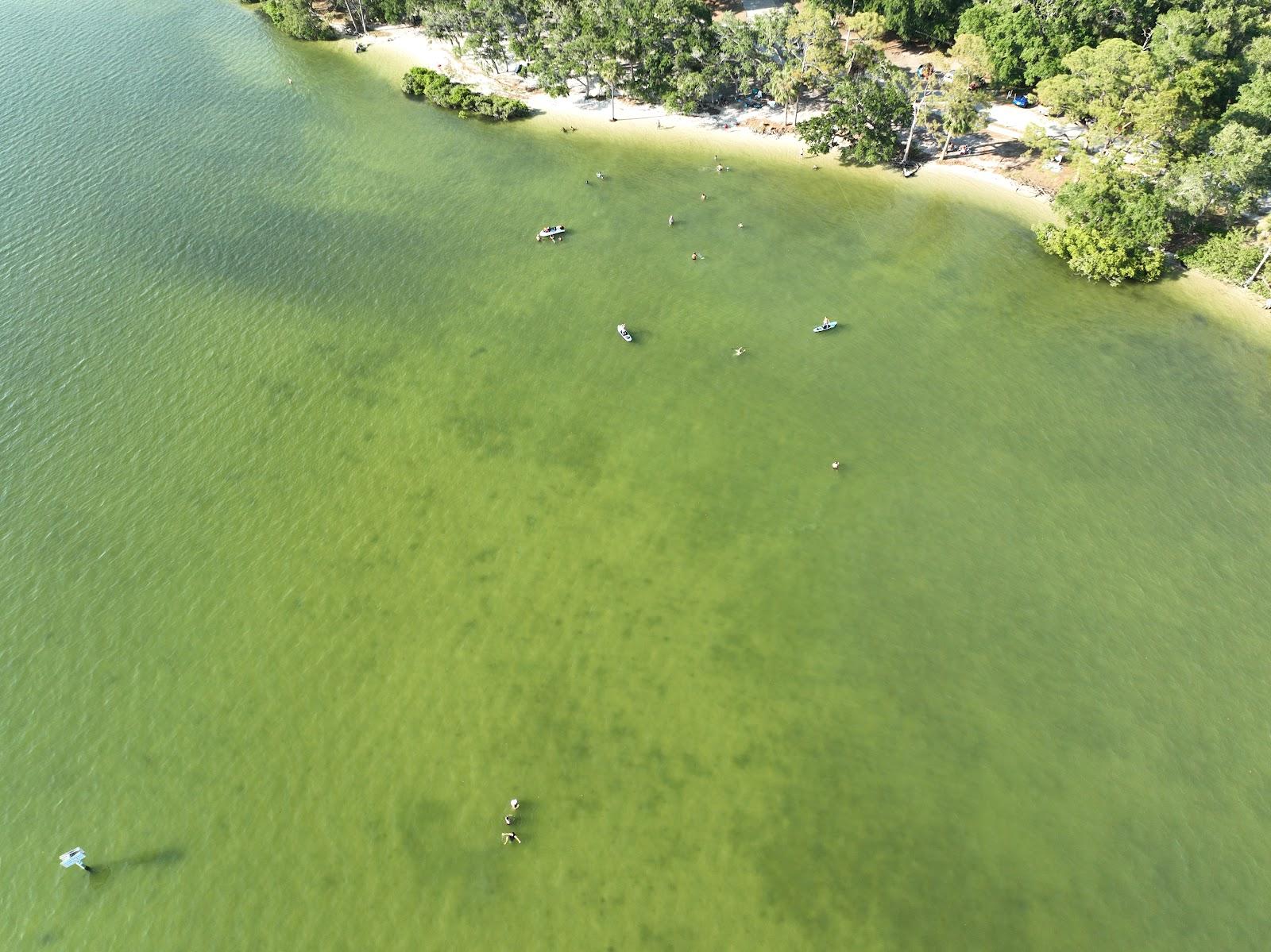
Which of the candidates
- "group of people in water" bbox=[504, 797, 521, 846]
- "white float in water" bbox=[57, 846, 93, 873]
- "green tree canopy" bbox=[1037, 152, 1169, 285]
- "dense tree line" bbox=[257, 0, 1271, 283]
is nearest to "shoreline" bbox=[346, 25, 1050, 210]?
"dense tree line" bbox=[257, 0, 1271, 283]

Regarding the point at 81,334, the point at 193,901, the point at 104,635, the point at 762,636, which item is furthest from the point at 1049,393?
the point at 81,334

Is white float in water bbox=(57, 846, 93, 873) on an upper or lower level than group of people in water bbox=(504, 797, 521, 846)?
lower

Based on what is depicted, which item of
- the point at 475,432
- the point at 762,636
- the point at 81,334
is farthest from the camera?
the point at 81,334

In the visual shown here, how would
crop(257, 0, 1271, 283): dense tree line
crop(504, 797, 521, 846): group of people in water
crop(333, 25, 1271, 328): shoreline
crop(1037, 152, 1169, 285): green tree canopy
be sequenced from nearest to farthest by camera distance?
1. crop(504, 797, 521, 846): group of people in water
2. crop(1037, 152, 1169, 285): green tree canopy
3. crop(257, 0, 1271, 283): dense tree line
4. crop(333, 25, 1271, 328): shoreline

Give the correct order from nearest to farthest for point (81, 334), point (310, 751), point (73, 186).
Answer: point (310, 751), point (81, 334), point (73, 186)

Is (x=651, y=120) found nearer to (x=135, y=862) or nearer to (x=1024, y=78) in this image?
(x=1024, y=78)

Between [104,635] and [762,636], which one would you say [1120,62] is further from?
Answer: [104,635]

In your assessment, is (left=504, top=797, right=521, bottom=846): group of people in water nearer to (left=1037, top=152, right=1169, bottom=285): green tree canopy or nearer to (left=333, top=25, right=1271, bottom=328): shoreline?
(left=1037, top=152, right=1169, bottom=285): green tree canopy
